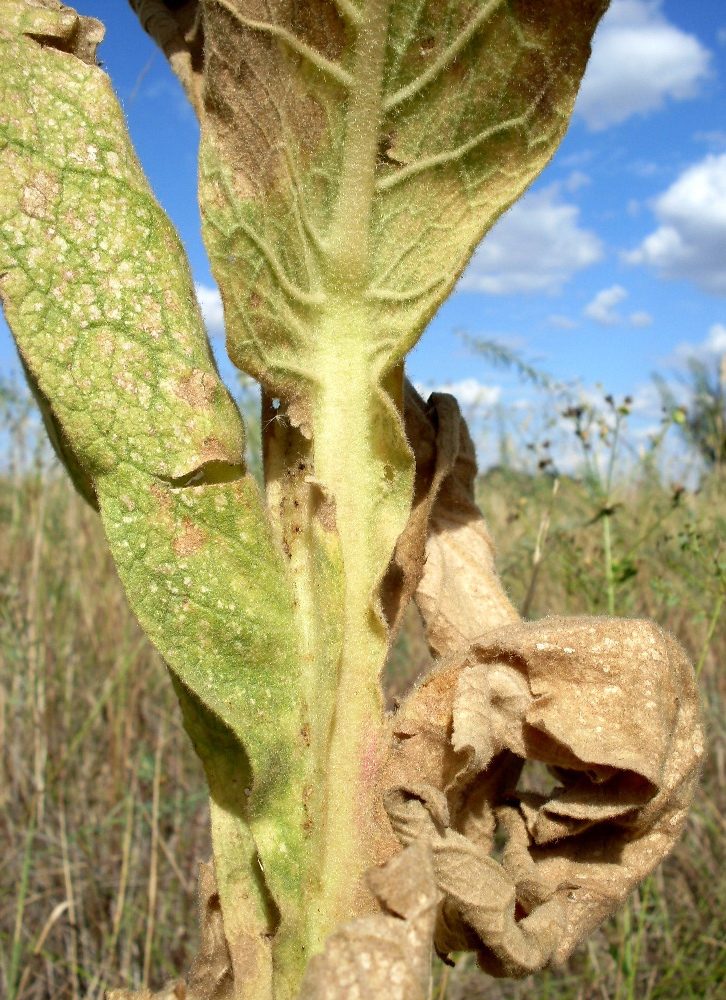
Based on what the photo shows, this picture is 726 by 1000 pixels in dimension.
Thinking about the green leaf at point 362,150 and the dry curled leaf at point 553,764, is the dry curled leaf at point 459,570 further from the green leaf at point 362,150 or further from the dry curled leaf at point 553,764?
the green leaf at point 362,150

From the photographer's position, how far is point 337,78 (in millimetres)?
915

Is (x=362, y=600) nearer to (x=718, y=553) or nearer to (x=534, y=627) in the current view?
(x=534, y=627)

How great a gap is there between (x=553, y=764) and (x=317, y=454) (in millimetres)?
445

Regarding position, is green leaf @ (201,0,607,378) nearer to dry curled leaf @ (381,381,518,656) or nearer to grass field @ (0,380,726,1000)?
dry curled leaf @ (381,381,518,656)

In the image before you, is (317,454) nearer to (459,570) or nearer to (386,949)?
(459,570)

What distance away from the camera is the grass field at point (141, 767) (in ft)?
7.44

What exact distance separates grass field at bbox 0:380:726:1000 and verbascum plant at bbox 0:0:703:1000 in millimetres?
934

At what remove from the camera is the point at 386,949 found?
777 millimetres

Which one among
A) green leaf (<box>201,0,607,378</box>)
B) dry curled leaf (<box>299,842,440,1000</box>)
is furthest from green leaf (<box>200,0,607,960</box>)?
dry curled leaf (<box>299,842,440,1000</box>)

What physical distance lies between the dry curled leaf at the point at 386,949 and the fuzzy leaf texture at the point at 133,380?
0.50ft

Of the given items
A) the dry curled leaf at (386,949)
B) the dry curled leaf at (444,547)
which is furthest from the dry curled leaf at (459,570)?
the dry curled leaf at (386,949)

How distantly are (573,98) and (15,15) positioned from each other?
1.96ft

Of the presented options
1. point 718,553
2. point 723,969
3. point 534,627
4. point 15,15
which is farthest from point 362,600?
point 723,969

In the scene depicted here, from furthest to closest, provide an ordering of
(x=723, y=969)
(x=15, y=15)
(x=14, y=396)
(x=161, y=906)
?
1. (x=14, y=396)
2. (x=161, y=906)
3. (x=723, y=969)
4. (x=15, y=15)
